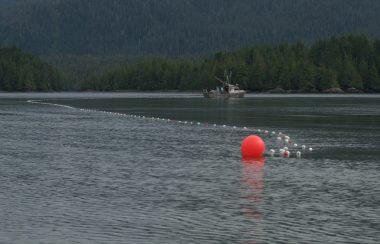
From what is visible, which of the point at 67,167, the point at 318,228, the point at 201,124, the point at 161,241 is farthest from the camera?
the point at 201,124

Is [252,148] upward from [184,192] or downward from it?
upward

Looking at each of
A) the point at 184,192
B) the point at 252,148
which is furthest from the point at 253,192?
the point at 252,148

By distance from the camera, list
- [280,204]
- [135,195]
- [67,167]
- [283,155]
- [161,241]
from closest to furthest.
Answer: [161,241], [280,204], [135,195], [67,167], [283,155]

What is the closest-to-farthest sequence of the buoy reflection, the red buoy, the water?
the water → the buoy reflection → the red buoy

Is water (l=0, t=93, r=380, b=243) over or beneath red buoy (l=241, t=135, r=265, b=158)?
beneath

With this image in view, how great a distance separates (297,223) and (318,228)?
1.25 m

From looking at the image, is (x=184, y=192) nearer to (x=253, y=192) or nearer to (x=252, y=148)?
(x=253, y=192)

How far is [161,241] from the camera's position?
102ft

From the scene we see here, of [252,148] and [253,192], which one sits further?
[252,148]

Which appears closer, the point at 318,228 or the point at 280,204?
the point at 318,228

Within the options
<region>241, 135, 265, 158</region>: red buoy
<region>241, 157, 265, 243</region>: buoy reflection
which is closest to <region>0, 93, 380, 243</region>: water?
<region>241, 157, 265, 243</region>: buoy reflection

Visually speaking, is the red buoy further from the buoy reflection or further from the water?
the water

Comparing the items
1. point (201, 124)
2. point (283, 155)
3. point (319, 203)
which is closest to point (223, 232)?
point (319, 203)

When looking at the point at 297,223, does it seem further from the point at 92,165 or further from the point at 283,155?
the point at 283,155
